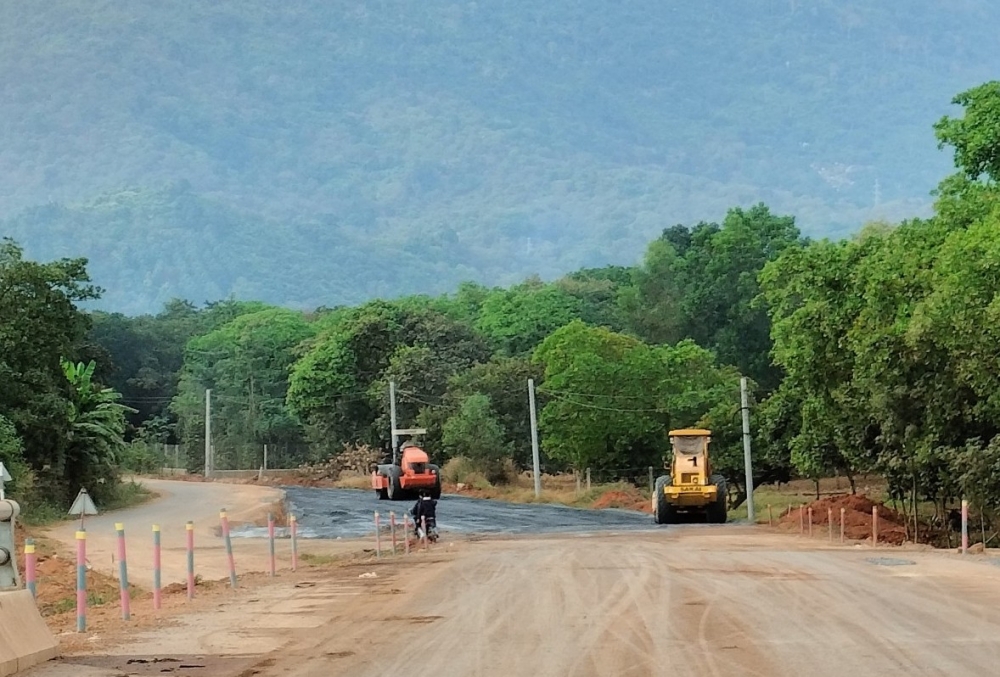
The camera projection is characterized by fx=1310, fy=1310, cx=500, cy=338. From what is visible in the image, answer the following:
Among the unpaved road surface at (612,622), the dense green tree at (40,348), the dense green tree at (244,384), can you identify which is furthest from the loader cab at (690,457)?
the dense green tree at (244,384)

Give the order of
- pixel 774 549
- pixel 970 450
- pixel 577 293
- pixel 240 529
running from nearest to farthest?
pixel 774 549 → pixel 970 450 → pixel 240 529 → pixel 577 293

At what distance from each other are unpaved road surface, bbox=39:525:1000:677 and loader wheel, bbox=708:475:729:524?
22.1m

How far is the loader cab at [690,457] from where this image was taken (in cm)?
4606

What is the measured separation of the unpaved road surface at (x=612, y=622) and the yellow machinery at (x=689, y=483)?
847 inches

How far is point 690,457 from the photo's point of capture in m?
46.0

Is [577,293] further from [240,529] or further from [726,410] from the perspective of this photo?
[240,529]

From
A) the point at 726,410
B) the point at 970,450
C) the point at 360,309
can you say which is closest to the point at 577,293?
the point at 360,309

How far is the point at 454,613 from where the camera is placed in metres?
15.9

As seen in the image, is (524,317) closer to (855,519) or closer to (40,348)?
(40,348)

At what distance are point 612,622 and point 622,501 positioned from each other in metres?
50.9

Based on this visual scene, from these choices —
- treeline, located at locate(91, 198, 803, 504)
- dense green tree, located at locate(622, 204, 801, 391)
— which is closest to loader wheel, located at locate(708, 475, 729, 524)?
treeline, located at locate(91, 198, 803, 504)

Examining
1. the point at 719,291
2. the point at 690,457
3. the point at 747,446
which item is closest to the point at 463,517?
the point at 690,457

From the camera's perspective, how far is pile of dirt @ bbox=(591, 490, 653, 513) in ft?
208

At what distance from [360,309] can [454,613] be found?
8777 cm
